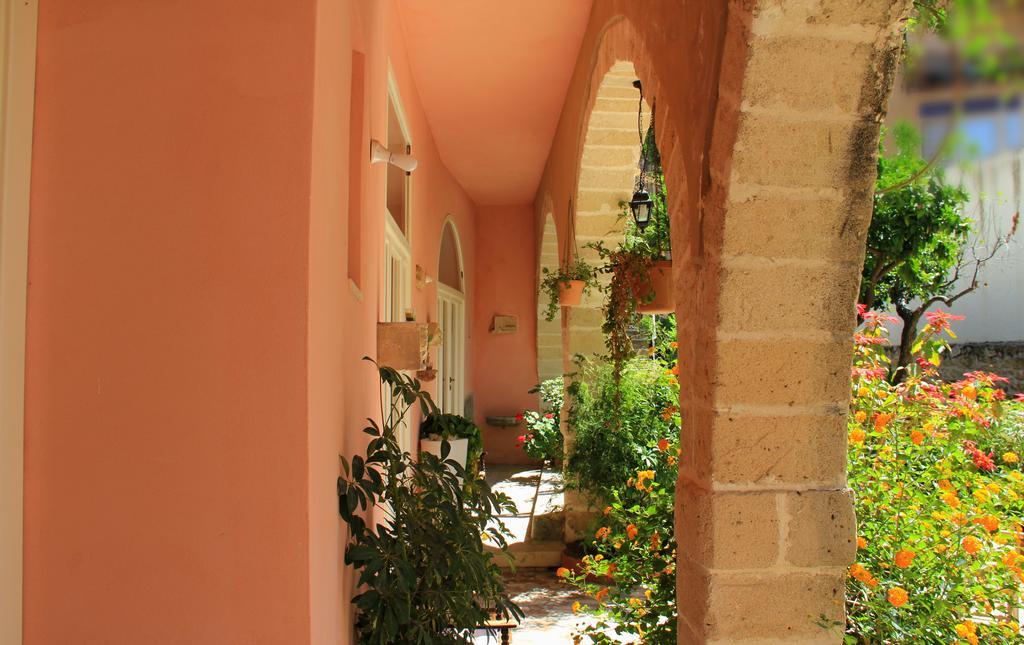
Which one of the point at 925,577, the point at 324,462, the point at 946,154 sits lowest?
the point at 925,577

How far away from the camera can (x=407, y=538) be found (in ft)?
6.38

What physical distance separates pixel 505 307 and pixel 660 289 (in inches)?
253

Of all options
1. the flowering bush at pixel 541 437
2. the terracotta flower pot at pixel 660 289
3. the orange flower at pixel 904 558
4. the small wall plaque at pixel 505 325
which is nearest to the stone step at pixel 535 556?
the flowering bush at pixel 541 437

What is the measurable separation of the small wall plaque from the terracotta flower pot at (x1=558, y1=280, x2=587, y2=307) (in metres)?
4.62

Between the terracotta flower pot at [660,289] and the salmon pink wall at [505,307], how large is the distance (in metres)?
6.24

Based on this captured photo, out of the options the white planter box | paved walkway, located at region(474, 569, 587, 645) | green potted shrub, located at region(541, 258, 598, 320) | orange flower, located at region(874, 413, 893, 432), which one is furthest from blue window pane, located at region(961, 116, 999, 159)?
the white planter box

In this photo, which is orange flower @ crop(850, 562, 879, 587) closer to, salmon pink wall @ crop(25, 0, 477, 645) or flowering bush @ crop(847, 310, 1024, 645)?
flowering bush @ crop(847, 310, 1024, 645)

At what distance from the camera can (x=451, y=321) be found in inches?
307

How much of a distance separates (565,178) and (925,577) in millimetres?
3837

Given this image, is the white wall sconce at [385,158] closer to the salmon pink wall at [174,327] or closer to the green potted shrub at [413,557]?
the green potted shrub at [413,557]

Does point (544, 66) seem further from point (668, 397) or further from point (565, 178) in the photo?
point (668, 397)

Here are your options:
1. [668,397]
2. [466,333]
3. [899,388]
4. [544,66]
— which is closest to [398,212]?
[544,66]

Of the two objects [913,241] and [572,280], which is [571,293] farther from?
[913,241]

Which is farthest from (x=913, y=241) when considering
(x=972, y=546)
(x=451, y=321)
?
(x=972, y=546)
